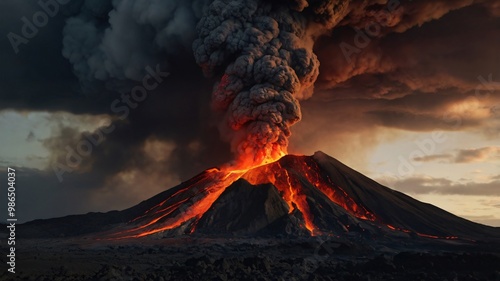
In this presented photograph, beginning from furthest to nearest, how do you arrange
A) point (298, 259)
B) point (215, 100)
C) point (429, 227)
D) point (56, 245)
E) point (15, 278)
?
point (215, 100), point (429, 227), point (56, 245), point (298, 259), point (15, 278)

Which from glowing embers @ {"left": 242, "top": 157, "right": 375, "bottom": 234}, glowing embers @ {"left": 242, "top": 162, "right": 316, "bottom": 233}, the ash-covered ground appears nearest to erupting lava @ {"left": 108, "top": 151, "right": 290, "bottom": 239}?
glowing embers @ {"left": 242, "top": 162, "right": 316, "bottom": 233}

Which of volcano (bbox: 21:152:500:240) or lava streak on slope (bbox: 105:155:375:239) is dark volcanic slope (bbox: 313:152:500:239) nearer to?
volcano (bbox: 21:152:500:240)

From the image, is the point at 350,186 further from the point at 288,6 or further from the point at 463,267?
the point at 463,267

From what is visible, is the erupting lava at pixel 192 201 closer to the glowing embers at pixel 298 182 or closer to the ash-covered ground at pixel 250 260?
→ the glowing embers at pixel 298 182

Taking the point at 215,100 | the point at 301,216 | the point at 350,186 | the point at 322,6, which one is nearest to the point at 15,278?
the point at 301,216

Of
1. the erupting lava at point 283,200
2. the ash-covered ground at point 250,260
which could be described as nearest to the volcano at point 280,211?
the erupting lava at point 283,200

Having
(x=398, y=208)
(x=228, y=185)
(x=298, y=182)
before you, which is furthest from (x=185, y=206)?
(x=398, y=208)
